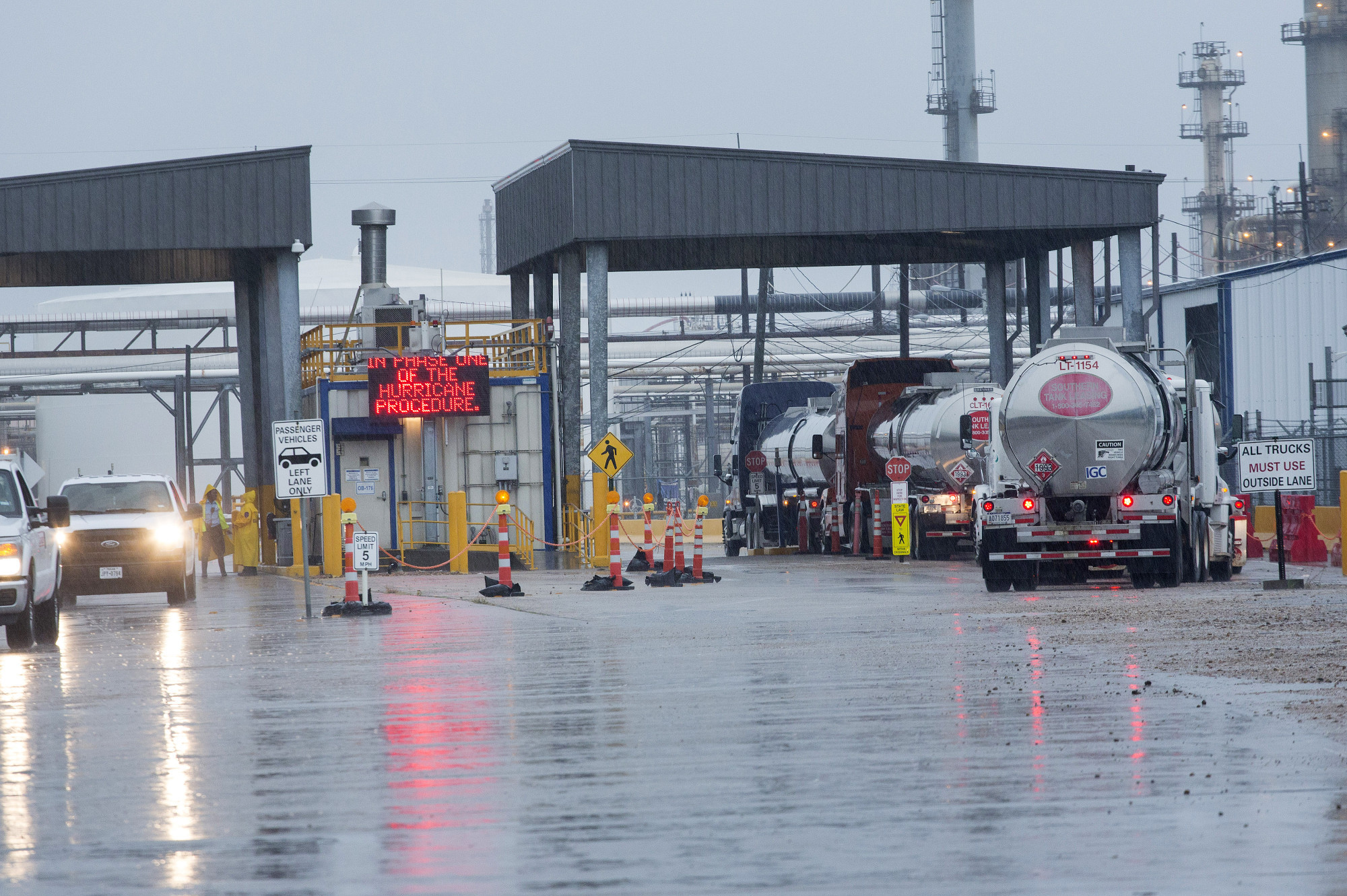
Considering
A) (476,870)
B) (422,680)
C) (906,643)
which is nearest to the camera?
(476,870)

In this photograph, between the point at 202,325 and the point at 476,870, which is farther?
the point at 202,325

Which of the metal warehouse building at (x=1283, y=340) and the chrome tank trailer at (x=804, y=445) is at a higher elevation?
the metal warehouse building at (x=1283, y=340)

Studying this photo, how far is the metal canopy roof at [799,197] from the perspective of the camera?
3609 cm

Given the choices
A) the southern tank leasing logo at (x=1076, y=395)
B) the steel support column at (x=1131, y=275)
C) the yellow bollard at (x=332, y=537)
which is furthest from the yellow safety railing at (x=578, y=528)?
the southern tank leasing logo at (x=1076, y=395)

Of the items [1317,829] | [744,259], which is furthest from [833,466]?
[1317,829]

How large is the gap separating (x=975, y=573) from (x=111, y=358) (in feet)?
168

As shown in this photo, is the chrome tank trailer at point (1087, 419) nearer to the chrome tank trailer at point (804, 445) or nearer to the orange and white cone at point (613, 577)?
the orange and white cone at point (613, 577)

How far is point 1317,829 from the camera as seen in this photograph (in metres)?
7.14

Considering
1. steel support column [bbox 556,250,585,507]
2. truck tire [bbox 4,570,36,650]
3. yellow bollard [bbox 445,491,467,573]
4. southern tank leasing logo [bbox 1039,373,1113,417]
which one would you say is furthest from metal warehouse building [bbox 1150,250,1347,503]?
truck tire [bbox 4,570,36,650]

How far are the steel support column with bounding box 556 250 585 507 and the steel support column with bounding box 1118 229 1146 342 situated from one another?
37.3ft

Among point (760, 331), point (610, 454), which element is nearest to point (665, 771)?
point (610, 454)

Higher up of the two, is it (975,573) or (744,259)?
(744,259)

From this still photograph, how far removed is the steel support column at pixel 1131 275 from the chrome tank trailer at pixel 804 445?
6451mm

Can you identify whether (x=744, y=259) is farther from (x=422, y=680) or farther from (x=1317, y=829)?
(x=1317, y=829)
